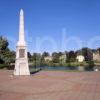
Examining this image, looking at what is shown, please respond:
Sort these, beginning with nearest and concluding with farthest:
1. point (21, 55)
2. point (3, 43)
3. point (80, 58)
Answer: point (21, 55) → point (3, 43) → point (80, 58)

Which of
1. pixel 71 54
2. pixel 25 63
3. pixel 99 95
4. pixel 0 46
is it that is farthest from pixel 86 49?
pixel 99 95

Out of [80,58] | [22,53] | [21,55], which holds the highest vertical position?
[80,58]

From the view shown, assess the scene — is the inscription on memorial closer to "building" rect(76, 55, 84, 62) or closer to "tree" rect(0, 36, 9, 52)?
"tree" rect(0, 36, 9, 52)

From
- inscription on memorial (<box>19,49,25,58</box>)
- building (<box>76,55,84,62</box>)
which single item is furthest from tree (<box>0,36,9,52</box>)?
building (<box>76,55,84,62</box>)

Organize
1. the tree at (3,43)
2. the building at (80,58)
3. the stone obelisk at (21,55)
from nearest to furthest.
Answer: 1. the stone obelisk at (21,55)
2. the tree at (3,43)
3. the building at (80,58)

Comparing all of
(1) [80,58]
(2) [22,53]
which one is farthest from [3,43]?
(1) [80,58]

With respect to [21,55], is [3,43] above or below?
above

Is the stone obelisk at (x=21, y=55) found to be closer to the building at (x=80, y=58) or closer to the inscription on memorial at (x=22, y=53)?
the inscription on memorial at (x=22, y=53)

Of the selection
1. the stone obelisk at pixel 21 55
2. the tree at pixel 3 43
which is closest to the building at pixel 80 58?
the tree at pixel 3 43

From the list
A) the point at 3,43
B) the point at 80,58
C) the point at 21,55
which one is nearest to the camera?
the point at 21,55

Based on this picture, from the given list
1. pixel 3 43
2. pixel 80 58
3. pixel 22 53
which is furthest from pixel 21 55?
pixel 80 58

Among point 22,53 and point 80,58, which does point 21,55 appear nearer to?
point 22,53

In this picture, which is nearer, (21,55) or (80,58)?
(21,55)

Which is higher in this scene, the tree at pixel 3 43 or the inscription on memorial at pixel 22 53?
the tree at pixel 3 43
